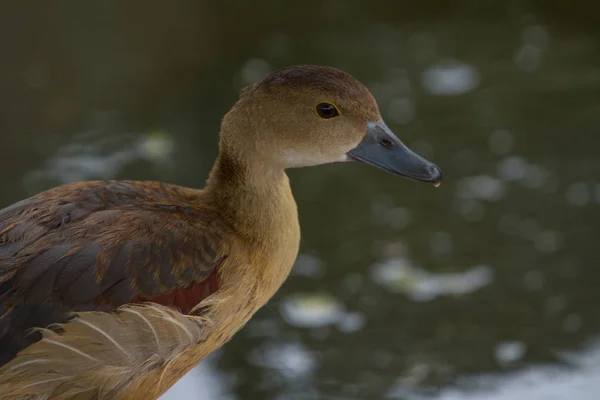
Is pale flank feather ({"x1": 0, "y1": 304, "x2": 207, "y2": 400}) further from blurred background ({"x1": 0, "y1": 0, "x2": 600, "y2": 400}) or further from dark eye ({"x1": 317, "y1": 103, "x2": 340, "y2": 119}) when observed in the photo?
blurred background ({"x1": 0, "y1": 0, "x2": 600, "y2": 400})

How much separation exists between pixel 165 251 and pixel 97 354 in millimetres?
396

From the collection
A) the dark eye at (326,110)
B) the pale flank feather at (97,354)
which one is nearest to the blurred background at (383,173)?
the pale flank feather at (97,354)

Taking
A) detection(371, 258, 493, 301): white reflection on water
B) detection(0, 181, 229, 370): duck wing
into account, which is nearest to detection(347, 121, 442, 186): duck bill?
detection(0, 181, 229, 370): duck wing

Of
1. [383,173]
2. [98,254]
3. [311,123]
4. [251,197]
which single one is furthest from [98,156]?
[98,254]

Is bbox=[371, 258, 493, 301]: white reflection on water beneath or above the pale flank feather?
above

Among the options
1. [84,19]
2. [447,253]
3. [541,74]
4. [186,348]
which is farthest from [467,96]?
[186,348]

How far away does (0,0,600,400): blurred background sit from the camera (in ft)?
15.4

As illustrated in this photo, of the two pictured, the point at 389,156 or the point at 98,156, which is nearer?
the point at 389,156

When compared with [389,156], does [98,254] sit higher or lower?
lower

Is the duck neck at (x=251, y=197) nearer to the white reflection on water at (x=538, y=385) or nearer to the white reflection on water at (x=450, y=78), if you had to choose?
the white reflection on water at (x=538, y=385)

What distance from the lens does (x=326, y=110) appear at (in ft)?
11.0

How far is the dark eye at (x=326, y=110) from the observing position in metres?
3.34

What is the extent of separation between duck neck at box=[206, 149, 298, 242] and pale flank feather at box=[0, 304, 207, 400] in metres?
0.43

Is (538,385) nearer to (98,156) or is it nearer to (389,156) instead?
(389,156)
